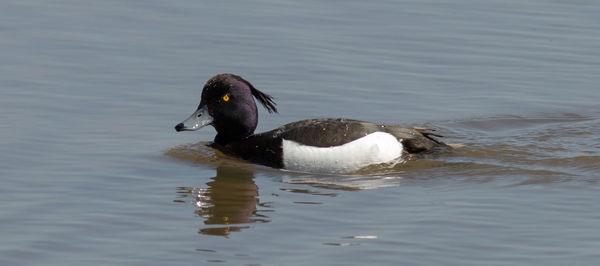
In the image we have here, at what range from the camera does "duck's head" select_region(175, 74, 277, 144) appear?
10422mm

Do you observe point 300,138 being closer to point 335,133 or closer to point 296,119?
point 335,133

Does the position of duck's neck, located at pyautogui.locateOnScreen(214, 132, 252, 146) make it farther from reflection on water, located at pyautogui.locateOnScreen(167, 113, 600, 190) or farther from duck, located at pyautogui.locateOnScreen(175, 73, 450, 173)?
reflection on water, located at pyautogui.locateOnScreen(167, 113, 600, 190)

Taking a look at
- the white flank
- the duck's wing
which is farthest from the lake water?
the duck's wing

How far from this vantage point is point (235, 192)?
9.18 metres

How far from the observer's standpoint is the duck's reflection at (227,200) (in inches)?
315

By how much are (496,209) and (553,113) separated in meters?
4.01

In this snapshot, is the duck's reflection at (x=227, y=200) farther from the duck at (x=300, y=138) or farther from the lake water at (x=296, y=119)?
the duck at (x=300, y=138)

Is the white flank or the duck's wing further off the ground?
the duck's wing

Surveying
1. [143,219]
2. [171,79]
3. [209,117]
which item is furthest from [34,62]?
[143,219]

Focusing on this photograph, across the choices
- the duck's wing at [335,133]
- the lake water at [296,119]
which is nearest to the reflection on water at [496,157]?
the lake water at [296,119]

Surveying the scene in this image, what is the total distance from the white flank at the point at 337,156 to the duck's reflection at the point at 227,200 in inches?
16.3

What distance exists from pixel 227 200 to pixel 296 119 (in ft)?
9.31

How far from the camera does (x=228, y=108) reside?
1047 cm

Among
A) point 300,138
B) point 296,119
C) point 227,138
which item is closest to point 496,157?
point 300,138
